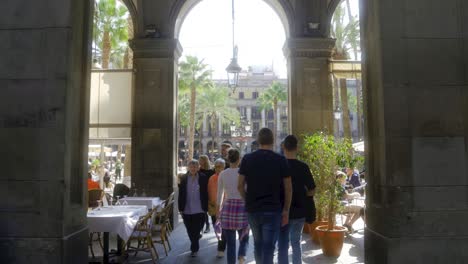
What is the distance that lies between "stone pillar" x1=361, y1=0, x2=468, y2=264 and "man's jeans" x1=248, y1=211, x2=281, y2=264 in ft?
4.03

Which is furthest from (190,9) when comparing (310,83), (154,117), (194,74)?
(194,74)

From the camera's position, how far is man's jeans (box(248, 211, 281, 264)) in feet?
14.8

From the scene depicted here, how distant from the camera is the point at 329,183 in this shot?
291 inches

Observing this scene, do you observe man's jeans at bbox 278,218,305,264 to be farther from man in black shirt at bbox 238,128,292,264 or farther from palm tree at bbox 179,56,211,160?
palm tree at bbox 179,56,211,160

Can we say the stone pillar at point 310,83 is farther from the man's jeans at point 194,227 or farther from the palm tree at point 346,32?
the palm tree at point 346,32

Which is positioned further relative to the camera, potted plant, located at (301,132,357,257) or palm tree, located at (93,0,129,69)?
palm tree, located at (93,0,129,69)

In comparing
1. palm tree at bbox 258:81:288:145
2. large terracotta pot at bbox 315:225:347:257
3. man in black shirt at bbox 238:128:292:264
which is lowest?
large terracotta pot at bbox 315:225:347:257

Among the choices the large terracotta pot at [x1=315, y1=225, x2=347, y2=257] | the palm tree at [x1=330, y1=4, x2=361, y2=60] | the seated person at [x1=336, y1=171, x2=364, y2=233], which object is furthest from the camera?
the palm tree at [x1=330, y1=4, x2=361, y2=60]

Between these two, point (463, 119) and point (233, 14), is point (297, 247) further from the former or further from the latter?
point (233, 14)

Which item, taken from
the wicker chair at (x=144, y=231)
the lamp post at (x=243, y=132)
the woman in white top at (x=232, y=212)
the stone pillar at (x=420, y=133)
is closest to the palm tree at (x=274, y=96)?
the lamp post at (x=243, y=132)

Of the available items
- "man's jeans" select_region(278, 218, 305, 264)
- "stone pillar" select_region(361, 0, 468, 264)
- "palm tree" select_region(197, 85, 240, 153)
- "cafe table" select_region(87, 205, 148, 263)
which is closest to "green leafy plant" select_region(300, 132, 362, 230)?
"man's jeans" select_region(278, 218, 305, 264)

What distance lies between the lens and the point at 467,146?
4.64m

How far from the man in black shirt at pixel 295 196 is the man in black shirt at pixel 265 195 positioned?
0.37m

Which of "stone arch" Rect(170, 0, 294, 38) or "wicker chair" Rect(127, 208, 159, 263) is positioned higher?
"stone arch" Rect(170, 0, 294, 38)
